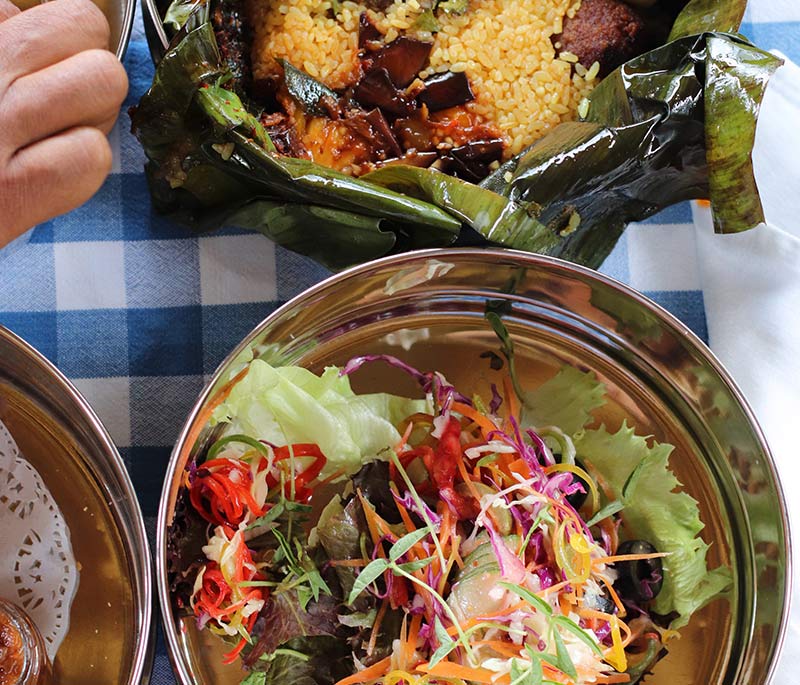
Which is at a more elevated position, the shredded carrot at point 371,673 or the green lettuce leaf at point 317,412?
the green lettuce leaf at point 317,412

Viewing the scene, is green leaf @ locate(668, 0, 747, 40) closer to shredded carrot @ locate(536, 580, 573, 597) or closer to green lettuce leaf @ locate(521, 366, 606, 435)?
green lettuce leaf @ locate(521, 366, 606, 435)

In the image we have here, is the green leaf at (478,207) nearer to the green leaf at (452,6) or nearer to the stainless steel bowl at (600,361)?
the stainless steel bowl at (600,361)

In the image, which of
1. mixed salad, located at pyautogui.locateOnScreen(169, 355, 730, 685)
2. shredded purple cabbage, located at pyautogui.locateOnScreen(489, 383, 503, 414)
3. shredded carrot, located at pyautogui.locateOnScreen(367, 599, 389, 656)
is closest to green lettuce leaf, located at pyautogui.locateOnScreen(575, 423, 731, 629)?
mixed salad, located at pyautogui.locateOnScreen(169, 355, 730, 685)

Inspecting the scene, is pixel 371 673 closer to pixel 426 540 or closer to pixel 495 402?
pixel 426 540

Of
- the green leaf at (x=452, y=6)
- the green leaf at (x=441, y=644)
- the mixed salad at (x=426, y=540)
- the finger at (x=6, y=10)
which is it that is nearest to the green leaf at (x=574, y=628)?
the mixed salad at (x=426, y=540)

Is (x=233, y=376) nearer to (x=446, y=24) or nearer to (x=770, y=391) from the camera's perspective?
(x=446, y=24)
